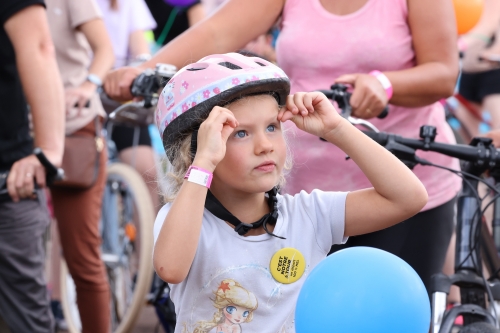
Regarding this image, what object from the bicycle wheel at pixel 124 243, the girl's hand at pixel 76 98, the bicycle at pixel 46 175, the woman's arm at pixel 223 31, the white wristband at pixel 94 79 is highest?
the woman's arm at pixel 223 31

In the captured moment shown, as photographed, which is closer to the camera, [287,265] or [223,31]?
[287,265]

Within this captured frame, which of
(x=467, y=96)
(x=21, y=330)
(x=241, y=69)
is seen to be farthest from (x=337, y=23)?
(x=467, y=96)

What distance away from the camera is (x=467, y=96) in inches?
277

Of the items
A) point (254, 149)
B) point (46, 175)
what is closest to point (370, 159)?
point (254, 149)

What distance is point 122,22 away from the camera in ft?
21.8

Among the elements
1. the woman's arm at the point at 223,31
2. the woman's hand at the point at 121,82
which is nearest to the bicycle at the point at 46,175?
the woman's hand at the point at 121,82

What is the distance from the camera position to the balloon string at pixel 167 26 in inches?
280

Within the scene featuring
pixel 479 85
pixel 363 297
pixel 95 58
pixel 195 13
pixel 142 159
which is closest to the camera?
pixel 363 297

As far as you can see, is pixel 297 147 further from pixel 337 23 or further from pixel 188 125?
pixel 188 125

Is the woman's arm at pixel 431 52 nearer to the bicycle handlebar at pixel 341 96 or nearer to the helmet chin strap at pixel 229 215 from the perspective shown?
the bicycle handlebar at pixel 341 96

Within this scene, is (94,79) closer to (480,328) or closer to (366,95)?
(366,95)

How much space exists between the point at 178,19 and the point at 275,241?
15.1ft

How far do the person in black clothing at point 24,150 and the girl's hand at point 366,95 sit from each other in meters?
1.37

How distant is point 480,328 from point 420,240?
597 millimetres
